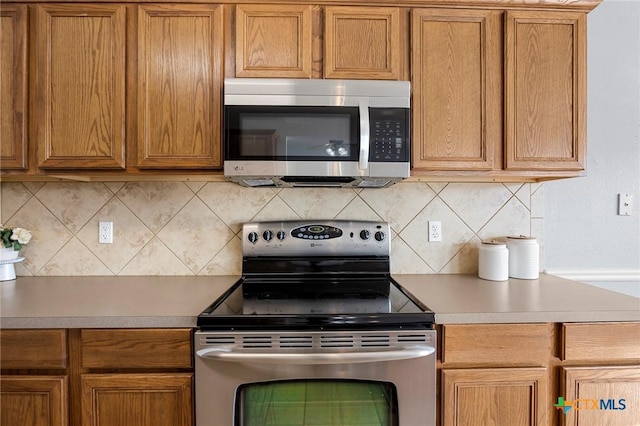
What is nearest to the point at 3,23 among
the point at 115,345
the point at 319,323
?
the point at 115,345

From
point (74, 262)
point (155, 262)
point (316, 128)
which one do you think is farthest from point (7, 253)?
point (316, 128)

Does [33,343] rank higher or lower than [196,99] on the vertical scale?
lower

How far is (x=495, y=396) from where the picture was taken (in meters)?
1.17

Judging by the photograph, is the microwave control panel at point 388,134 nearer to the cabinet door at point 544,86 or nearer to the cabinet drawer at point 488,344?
the cabinet door at point 544,86

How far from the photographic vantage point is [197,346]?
112cm

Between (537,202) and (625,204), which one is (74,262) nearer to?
(537,202)

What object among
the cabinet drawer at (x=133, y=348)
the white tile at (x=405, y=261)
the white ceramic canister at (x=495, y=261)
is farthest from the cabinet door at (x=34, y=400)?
the white ceramic canister at (x=495, y=261)

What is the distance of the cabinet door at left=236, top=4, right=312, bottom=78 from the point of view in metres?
1.44

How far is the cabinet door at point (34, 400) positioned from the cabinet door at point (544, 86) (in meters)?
1.85

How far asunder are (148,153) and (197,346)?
80cm

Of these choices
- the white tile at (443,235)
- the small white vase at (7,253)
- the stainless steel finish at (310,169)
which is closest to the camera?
the stainless steel finish at (310,169)

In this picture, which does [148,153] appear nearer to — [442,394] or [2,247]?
[2,247]

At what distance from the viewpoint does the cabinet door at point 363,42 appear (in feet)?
4.75

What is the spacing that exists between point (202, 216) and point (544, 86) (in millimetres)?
1649
